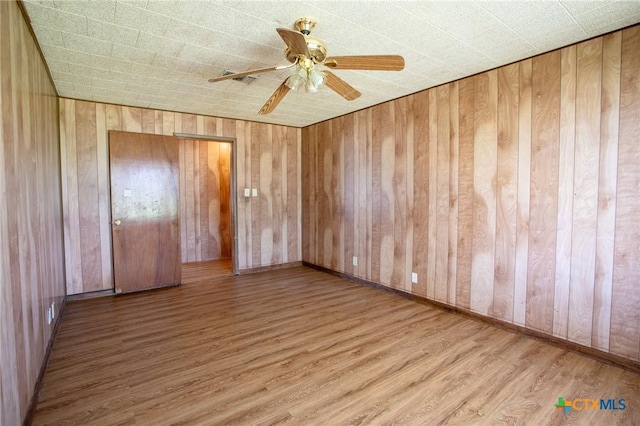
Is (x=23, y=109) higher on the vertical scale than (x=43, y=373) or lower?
higher

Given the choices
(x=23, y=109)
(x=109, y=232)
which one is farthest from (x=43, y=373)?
(x=109, y=232)

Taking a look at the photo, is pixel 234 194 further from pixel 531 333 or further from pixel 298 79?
pixel 531 333

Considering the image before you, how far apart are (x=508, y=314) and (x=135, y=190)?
4728 millimetres

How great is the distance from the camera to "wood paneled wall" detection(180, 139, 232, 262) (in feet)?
20.0

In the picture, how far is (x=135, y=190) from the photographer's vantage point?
4289 mm

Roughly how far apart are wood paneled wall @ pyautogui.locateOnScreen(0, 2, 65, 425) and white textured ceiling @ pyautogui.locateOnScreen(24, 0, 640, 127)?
13.9 inches

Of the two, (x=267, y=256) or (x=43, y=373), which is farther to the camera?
(x=267, y=256)

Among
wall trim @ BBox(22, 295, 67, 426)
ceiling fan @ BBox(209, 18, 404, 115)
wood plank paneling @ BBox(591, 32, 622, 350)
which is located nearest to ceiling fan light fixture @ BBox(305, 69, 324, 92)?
ceiling fan @ BBox(209, 18, 404, 115)

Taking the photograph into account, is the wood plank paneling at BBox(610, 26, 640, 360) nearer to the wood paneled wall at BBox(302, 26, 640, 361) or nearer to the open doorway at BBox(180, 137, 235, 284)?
the wood paneled wall at BBox(302, 26, 640, 361)

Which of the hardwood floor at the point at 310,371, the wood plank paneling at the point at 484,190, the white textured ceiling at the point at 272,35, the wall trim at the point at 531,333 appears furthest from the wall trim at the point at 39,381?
the wood plank paneling at the point at 484,190

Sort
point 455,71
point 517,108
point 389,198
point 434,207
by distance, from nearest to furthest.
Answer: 1. point 517,108
2. point 455,71
3. point 434,207
4. point 389,198

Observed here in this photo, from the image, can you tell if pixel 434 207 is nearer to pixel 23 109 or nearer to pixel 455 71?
pixel 455 71

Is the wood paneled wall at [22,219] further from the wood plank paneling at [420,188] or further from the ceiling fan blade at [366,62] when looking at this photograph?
the wood plank paneling at [420,188]

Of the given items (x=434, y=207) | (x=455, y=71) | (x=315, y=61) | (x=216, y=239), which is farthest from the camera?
(x=216, y=239)
